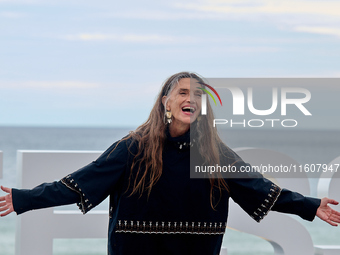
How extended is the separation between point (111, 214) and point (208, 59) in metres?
29.2

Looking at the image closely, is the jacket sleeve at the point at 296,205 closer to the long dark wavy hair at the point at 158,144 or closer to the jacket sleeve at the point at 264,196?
the jacket sleeve at the point at 264,196

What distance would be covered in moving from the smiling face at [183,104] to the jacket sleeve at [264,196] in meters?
0.30

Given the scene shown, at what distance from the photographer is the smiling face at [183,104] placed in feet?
9.76

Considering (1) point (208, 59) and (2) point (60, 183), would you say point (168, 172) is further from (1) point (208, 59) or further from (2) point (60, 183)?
(1) point (208, 59)

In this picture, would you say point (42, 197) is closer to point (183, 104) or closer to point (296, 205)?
point (183, 104)

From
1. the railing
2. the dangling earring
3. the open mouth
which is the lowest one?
the railing

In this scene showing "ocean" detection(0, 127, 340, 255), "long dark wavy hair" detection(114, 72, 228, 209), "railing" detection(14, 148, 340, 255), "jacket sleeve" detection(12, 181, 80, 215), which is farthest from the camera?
"ocean" detection(0, 127, 340, 255)

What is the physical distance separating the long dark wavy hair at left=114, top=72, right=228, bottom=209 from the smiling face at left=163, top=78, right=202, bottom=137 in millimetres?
29

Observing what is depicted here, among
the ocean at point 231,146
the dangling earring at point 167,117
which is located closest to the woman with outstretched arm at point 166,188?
the dangling earring at point 167,117

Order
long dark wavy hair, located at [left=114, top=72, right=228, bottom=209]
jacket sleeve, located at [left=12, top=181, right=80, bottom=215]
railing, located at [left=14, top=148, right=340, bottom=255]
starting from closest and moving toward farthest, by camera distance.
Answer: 1. jacket sleeve, located at [left=12, top=181, right=80, bottom=215]
2. long dark wavy hair, located at [left=114, top=72, right=228, bottom=209]
3. railing, located at [left=14, top=148, right=340, bottom=255]

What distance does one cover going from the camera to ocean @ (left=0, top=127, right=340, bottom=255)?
11.8 metres

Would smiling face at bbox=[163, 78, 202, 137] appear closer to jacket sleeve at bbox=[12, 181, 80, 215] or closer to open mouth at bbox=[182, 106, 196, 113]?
open mouth at bbox=[182, 106, 196, 113]

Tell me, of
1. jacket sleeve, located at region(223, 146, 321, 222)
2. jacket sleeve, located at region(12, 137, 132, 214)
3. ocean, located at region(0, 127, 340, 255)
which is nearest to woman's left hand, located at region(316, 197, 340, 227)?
jacket sleeve, located at region(223, 146, 321, 222)

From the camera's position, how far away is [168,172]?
297cm
